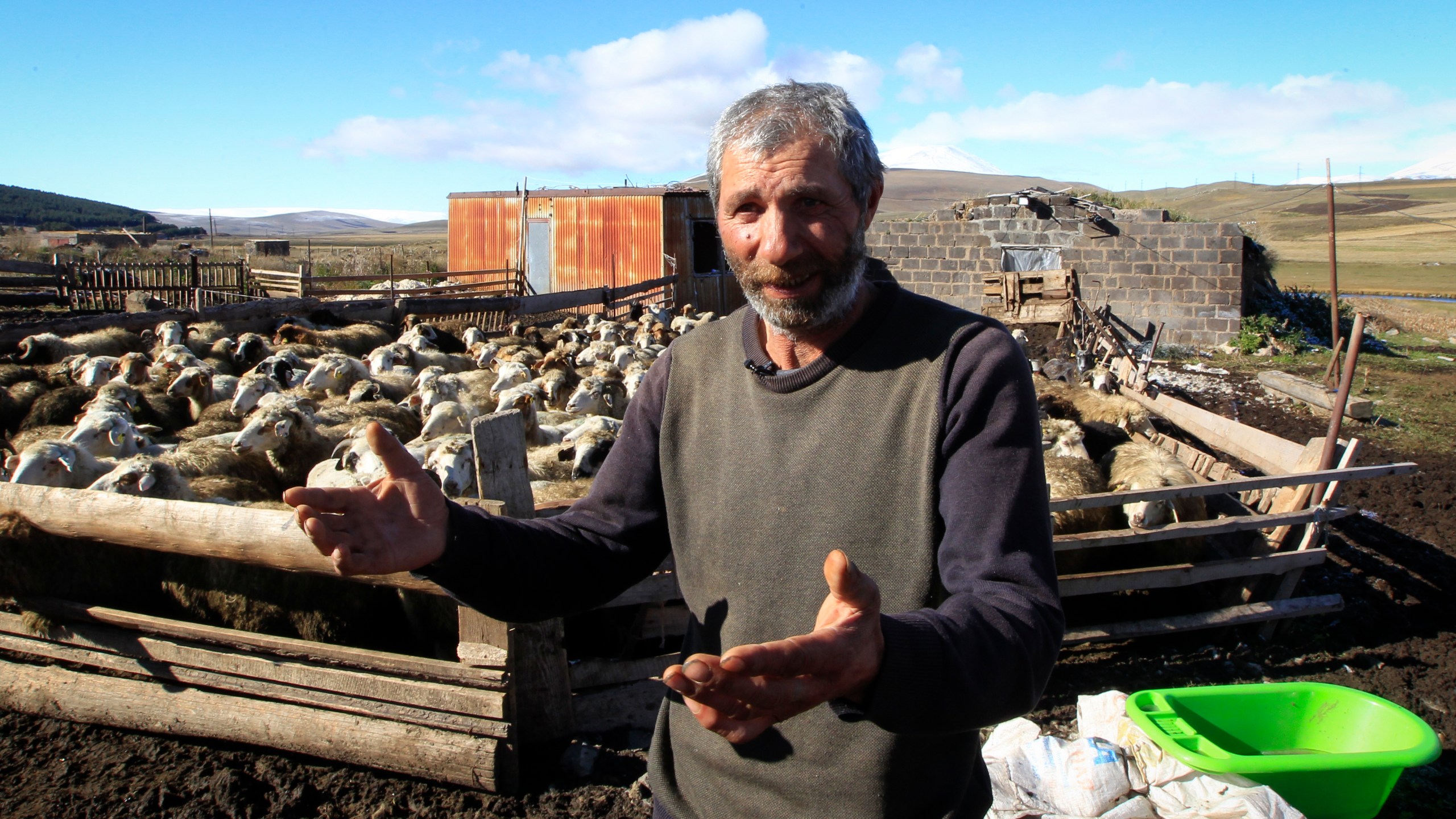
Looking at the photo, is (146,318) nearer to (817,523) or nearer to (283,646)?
(283,646)

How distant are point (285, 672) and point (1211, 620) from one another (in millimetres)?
4893

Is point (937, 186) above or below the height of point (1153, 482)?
above

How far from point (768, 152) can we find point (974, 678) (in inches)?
38.1

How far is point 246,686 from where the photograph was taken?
149 inches

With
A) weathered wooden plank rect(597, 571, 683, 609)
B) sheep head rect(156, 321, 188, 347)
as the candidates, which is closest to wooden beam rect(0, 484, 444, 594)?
weathered wooden plank rect(597, 571, 683, 609)

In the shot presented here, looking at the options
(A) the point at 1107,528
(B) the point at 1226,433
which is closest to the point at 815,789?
(A) the point at 1107,528

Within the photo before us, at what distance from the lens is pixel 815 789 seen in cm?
158

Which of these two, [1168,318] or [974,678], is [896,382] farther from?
[1168,318]

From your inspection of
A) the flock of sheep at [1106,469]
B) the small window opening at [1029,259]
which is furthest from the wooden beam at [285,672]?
the small window opening at [1029,259]

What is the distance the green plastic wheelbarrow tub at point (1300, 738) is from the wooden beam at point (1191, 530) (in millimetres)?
1131

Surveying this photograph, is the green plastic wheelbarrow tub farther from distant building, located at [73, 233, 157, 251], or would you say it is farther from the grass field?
distant building, located at [73, 233, 157, 251]

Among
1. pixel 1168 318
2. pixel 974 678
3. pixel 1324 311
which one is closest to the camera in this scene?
pixel 974 678

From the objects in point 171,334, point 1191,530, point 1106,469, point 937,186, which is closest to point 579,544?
point 1191,530

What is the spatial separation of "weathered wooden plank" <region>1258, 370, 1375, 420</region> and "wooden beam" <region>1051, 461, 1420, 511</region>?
707 mm
